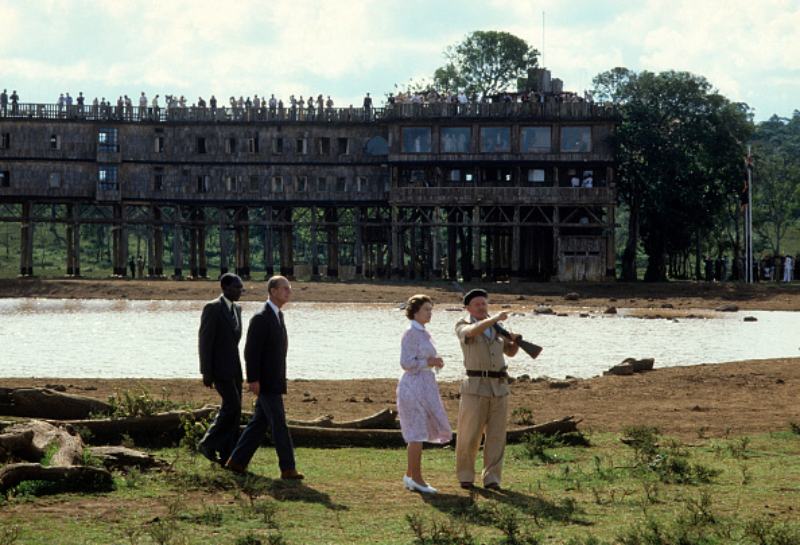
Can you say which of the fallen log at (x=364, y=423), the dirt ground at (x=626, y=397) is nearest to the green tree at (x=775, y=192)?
the dirt ground at (x=626, y=397)

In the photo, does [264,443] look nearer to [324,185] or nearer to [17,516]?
[17,516]

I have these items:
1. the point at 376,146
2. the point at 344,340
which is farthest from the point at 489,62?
the point at 344,340

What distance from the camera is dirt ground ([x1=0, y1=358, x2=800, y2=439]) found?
2019cm

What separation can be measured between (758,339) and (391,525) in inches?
1231

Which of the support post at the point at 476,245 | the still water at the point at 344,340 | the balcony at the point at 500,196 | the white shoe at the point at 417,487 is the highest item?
the balcony at the point at 500,196

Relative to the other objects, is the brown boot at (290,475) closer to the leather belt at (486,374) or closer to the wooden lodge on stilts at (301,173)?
the leather belt at (486,374)

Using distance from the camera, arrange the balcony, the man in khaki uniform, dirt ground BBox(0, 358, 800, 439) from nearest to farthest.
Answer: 1. the man in khaki uniform
2. dirt ground BBox(0, 358, 800, 439)
3. the balcony

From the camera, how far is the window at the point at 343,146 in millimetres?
72775

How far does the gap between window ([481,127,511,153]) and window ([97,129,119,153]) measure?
18766 millimetres

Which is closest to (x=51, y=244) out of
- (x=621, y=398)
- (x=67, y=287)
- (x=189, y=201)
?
(x=189, y=201)

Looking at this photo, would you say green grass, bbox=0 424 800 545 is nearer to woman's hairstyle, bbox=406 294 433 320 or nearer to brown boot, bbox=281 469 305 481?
brown boot, bbox=281 469 305 481

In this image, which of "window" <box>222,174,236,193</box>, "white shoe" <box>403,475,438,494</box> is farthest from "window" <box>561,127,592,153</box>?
"white shoe" <box>403,475,438,494</box>

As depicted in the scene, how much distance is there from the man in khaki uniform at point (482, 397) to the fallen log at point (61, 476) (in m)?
3.36

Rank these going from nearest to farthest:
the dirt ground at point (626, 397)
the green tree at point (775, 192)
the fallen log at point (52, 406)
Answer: the fallen log at point (52, 406) → the dirt ground at point (626, 397) → the green tree at point (775, 192)
